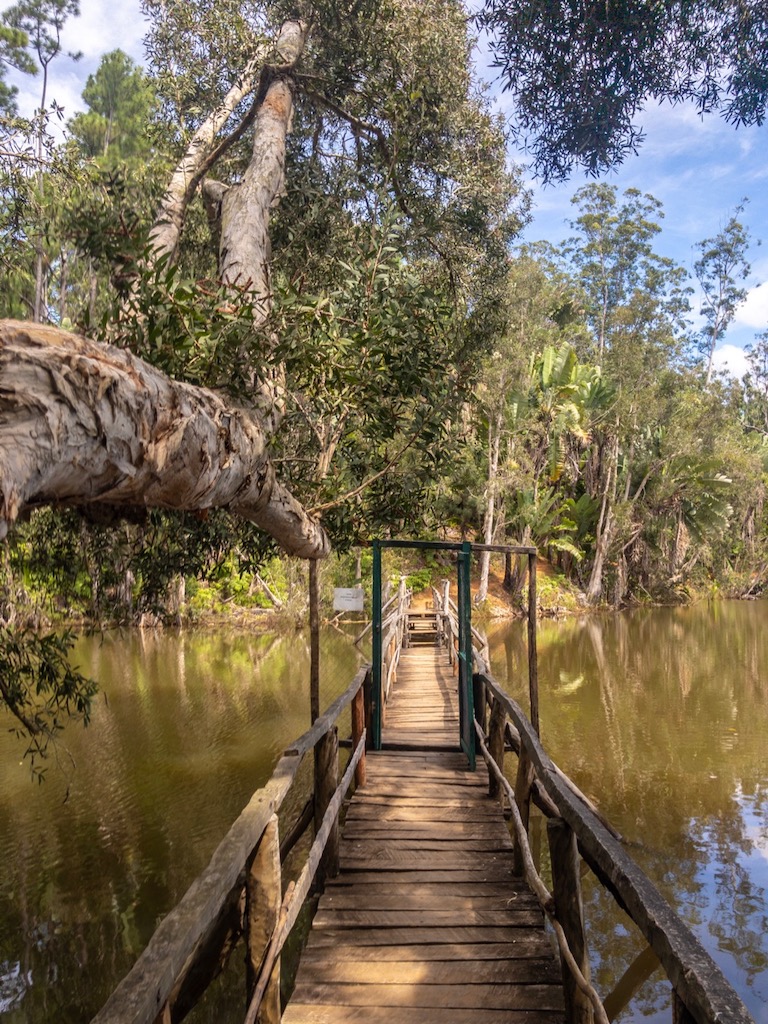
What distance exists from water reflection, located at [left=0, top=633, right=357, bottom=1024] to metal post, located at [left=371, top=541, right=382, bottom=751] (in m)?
2.20

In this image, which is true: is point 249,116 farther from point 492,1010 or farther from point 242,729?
point 242,729

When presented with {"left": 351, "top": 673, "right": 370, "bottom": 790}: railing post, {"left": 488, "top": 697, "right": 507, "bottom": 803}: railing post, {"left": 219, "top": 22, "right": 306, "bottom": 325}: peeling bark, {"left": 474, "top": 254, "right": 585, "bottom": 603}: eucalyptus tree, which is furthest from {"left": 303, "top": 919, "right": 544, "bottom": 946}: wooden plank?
{"left": 474, "top": 254, "right": 585, "bottom": 603}: eucalyptus tree

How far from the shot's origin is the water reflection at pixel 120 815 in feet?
17.9

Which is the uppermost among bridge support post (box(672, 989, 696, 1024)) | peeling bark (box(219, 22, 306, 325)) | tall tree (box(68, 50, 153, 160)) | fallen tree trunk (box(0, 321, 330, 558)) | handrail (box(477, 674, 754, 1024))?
tall tree (box(68, 50, 153, 160))

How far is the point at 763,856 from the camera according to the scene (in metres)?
7.30

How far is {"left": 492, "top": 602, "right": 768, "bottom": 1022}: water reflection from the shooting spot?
587 centimetres

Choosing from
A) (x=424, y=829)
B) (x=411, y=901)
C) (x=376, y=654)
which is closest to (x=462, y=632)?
(x=376, y=654)

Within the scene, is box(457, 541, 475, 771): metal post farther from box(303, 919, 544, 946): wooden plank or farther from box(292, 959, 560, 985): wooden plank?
box(292, 959, 560, 985): wooden plank

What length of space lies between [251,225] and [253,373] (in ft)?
5.75

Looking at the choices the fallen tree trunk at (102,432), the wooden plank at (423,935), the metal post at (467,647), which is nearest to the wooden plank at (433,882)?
the wooden plank at (423,935)

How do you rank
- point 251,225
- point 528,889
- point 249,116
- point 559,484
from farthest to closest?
point 559,484 → point 249,116 → point 251,225 → point 528,889

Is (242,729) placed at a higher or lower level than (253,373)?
lower

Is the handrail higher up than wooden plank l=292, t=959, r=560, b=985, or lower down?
higher up

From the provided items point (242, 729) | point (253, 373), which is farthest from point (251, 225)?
point (242, 729)
